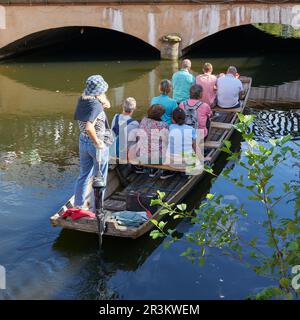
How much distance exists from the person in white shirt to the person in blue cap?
448 centimetres

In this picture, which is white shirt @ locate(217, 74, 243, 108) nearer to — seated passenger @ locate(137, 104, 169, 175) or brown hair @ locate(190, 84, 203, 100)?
brown hair @ locate(190, 84, 203, 100)

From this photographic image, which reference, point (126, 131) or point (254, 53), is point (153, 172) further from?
point (254, 53)

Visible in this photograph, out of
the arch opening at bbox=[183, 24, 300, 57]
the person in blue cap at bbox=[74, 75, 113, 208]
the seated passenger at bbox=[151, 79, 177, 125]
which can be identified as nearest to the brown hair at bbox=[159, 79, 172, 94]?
the seated passenger at bbox=[151, 79, 177, 125]

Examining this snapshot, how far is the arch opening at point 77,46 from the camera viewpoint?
2059cm

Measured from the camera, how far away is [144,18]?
61.2 feet

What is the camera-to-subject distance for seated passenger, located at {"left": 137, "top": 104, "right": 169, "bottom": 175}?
8.05 m

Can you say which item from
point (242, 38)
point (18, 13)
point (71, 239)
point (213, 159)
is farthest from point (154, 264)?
point (242, 38)

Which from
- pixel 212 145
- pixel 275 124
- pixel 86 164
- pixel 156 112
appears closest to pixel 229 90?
pixel 275 124

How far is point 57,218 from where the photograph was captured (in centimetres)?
673

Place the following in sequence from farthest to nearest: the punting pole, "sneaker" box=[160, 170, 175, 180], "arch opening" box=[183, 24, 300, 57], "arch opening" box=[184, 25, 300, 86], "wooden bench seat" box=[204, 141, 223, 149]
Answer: "arch opening" box=[183, 24, 300, 57]
"arch opening" box=[184, 25, 300, 86]
"wooden bench seat" box=[204, 141, 223, 149]
"sneaker" box=[160, 170, 175, 180]
the punting pole

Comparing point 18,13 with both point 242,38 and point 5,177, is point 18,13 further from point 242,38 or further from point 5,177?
point 5,177

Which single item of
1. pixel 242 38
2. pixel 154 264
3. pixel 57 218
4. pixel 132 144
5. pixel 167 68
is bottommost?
pixel 154 264

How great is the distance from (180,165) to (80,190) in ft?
5.52

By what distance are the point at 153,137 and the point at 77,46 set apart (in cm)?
1585
